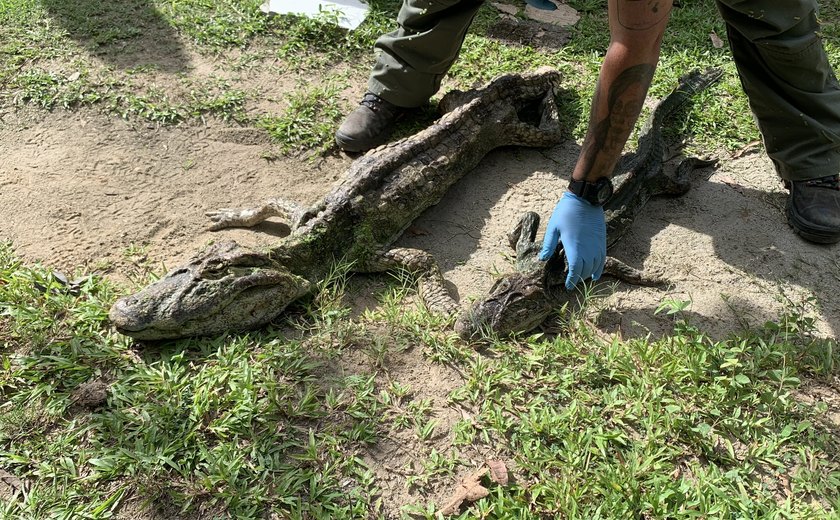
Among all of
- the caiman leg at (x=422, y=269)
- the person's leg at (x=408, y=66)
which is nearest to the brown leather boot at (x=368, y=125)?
the person's leg at (x=408, y=66)

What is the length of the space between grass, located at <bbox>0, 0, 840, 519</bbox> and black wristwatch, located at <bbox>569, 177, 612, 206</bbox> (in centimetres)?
73

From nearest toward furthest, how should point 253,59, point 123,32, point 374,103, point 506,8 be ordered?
point 374,103, point 253,59, point 123,32, point 506,8

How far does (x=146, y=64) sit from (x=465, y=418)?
464cm

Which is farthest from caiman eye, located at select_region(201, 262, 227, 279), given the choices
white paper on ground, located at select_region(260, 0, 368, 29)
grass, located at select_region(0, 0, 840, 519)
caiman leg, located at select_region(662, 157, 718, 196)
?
white paper on ground, located at select_region(260, 0, 368, 29)

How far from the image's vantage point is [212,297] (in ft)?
11.0

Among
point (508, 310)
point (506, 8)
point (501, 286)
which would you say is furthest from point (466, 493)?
point (506, 8)

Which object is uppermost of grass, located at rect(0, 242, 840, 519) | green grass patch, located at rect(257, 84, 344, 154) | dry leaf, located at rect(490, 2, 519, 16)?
dry leaf, located at rect(490, 2, 519, 16)

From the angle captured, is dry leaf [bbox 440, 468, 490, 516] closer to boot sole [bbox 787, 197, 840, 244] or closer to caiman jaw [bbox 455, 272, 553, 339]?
caiman jaw [bbox 455, 272, 553, 339]

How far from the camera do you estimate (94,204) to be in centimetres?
432

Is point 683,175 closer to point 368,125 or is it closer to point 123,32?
point 368,125

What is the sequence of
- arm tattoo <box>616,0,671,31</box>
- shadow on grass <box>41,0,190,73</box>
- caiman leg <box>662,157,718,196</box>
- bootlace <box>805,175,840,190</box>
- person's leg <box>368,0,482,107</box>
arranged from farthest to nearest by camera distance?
1. shadow on grass <box>41,0,190,73</box>
2. person's leg <box>368,0,482,107</box>
3. caiman leg <box>662,157,718,196</box>
4. bootlace <box>805,175,840,190</box>
5. arm tattoo <box>616,0,671,31</box>

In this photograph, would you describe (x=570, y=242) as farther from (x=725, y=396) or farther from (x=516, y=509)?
(x=516, y=509)

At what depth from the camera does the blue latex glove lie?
3.72 metres

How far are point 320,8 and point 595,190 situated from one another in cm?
415
